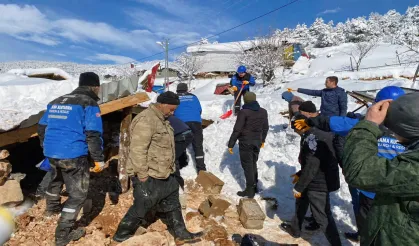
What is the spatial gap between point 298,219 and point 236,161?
2.77 metres

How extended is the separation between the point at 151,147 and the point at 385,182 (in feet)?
8.82

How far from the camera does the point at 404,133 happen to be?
4.68ft

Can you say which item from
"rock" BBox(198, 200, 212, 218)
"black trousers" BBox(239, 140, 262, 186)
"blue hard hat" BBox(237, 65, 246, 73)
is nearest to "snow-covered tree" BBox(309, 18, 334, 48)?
"blue hard hat" BBox(237, 65, 246, 73)

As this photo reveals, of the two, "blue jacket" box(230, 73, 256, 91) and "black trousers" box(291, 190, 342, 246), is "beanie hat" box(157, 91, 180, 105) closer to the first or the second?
"black trousers" box(291, 190, 342, 246)

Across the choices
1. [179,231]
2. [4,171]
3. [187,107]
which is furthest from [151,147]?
[4,171]

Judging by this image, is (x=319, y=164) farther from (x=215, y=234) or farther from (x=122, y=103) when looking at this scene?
(x=122, y=103)

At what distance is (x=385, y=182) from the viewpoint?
1393 millimetres

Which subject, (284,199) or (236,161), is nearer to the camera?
(284,199)

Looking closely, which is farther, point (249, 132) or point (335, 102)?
point (335, 102)

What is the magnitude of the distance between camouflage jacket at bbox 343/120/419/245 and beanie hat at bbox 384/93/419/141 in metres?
0.08

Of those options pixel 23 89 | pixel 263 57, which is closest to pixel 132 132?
pixel 23 89

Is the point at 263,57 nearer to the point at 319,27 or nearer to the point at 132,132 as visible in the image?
the point at 132,132

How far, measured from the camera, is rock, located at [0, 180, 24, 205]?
4.13m

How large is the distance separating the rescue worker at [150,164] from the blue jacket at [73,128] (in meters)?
0.56
